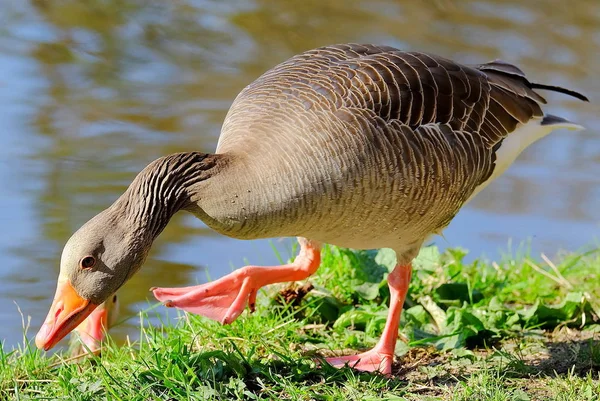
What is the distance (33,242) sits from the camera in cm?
830

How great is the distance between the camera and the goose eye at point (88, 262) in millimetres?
4469

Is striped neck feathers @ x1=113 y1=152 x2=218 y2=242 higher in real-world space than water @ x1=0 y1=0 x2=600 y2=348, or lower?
higher

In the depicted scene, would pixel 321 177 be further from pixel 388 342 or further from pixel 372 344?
pixel 372 344

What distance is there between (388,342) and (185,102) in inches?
263

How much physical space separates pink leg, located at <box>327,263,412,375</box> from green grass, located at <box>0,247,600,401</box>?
4.7 inches

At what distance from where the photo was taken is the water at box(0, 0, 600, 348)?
27.6ft

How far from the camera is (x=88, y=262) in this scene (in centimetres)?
448

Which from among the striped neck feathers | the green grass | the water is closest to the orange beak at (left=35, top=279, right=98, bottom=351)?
the green grass

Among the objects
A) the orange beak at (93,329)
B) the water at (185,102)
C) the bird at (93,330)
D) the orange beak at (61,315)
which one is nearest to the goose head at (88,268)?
the orange beak at (61,315)

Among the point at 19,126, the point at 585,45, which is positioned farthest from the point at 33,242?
the point at 585,45

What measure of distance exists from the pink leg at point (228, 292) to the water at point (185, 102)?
5.69ft

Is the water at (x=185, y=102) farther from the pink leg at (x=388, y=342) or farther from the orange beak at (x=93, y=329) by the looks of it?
the pink leg at (x=388, y=342)

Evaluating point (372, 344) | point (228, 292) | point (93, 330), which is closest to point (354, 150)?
point (228, 292)

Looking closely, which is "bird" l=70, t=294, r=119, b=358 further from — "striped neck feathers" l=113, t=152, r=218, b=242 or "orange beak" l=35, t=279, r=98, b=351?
"striped neck feathers" l=113, t=152, r=218, b=242
